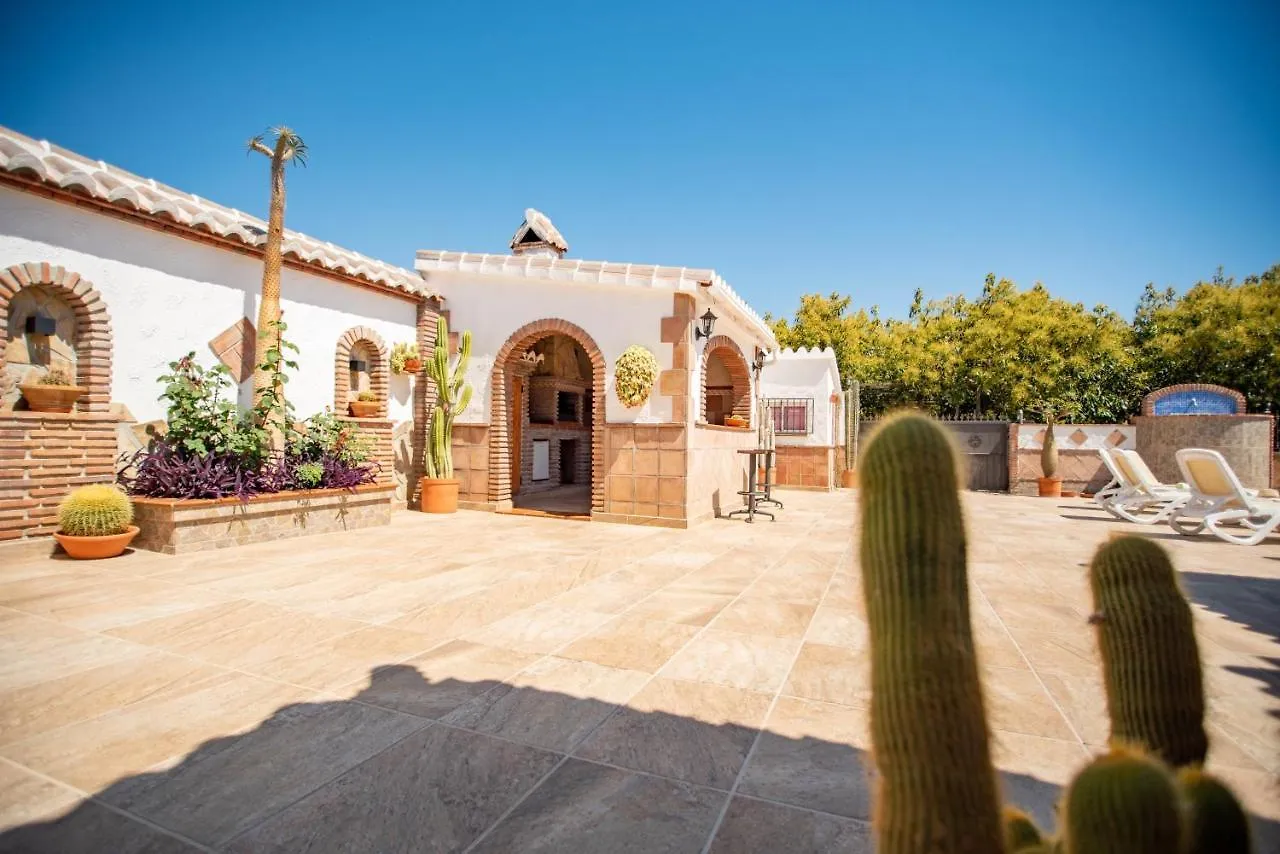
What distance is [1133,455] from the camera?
29.7ft

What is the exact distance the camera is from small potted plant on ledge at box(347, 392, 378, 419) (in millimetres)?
8703

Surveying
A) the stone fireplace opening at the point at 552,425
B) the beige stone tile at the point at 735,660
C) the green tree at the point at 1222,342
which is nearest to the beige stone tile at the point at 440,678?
the beige stone tile at the point at 735,660

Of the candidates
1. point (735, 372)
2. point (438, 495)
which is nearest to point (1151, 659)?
point (438, 495)

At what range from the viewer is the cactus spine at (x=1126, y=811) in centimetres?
75

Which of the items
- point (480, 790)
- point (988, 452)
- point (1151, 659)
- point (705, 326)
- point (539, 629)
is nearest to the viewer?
point (1151, 659)

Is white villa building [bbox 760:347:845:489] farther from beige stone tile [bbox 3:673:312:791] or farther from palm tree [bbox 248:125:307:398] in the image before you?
beige stone tile [bbox 3:673:312:791]

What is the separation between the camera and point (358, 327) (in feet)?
28.6

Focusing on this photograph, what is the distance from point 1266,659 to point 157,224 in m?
10.0

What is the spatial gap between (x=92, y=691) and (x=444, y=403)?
659 cm

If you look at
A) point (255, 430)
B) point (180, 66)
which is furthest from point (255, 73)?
point (255, 430)

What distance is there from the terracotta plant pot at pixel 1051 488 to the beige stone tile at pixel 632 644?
13387 millimetres

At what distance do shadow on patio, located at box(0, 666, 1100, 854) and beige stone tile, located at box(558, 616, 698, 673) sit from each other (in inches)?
23.0

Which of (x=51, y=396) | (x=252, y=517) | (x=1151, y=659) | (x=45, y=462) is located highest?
(x=51, y=396)

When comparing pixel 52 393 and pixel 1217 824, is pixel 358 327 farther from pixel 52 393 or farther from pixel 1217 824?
pixel 1217 824
